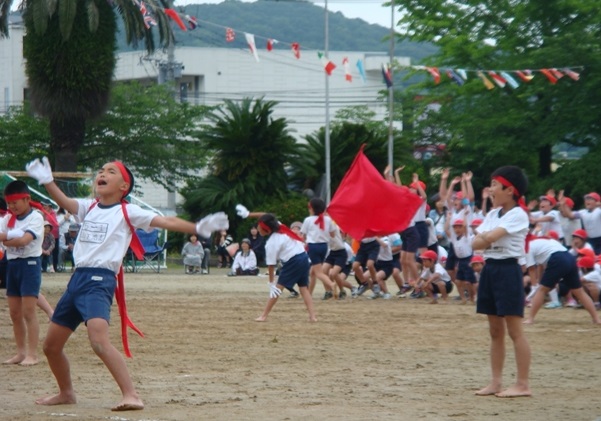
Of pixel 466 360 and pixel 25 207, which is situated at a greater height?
pixel 25 207

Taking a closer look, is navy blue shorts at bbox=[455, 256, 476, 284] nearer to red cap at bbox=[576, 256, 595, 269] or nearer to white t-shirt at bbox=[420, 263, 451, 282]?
white t-shirt at bbox=[420, 263, 451, 282]

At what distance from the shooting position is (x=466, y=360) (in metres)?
12.7

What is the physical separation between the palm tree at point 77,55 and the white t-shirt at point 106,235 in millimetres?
22908

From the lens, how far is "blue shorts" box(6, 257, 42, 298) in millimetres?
12156

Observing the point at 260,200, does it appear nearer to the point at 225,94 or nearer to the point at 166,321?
the point at 166,321

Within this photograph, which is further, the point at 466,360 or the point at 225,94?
the point at 225,94

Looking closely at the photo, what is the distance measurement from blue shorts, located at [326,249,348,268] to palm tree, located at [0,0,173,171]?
1191 cm

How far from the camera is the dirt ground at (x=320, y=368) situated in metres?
9.16

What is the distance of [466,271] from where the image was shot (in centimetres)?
2158

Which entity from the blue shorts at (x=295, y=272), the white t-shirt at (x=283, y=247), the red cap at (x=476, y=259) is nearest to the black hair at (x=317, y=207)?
the red cap at (x=476, y=259)

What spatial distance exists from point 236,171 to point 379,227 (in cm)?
2168

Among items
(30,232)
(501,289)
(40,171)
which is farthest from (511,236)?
(30,232)

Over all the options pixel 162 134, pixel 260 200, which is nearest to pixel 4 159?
pixel 162 134

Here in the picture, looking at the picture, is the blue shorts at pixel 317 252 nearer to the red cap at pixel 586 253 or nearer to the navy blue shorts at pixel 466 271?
the navy blue shorts at pixel 466 271
